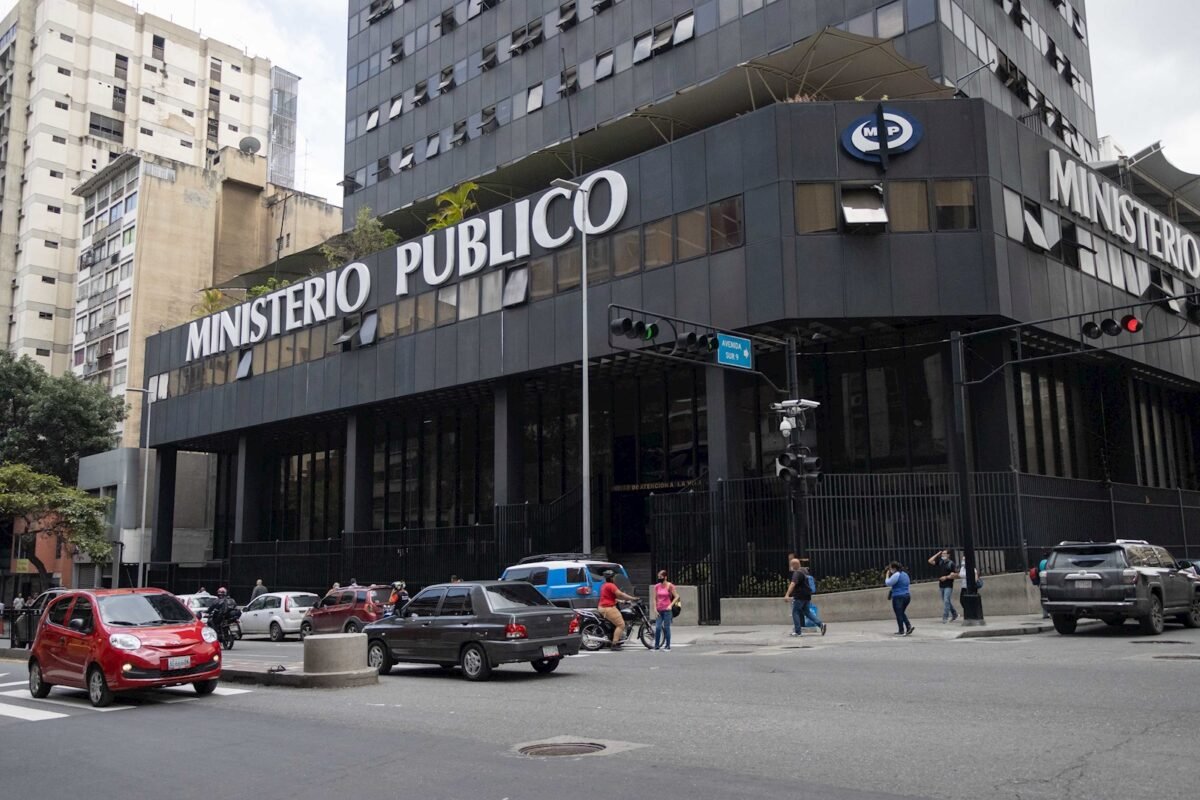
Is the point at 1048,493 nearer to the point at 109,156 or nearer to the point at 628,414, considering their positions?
the point at 628,414

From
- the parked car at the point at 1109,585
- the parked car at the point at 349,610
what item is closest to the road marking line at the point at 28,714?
the parked car at the point at 349,610

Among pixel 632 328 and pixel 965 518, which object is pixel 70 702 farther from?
pixel 965 518

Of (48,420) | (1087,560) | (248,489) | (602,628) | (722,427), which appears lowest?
(602,628)

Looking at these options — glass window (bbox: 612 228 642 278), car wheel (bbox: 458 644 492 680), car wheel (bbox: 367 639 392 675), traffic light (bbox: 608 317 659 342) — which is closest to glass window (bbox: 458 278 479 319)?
glass window (bbox: 612 228 642 278)

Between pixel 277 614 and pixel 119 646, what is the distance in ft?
63.9

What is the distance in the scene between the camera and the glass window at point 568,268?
33.1 meters

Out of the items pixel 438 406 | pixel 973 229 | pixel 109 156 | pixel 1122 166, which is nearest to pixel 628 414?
pixel 438 406

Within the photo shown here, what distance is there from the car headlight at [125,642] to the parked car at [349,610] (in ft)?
42.7

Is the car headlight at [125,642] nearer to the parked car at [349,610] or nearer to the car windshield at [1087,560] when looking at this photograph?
the parked car at [349,610]

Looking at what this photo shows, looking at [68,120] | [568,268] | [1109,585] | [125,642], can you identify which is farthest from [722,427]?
[68,120]

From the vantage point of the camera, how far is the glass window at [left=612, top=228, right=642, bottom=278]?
31531 mm

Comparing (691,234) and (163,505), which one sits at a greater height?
(691,234)

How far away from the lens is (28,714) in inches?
526

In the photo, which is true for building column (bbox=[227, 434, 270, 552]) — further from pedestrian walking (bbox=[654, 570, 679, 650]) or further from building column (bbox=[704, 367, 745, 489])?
pedestrian walking (bbox=[654, 570, 679, 650])
